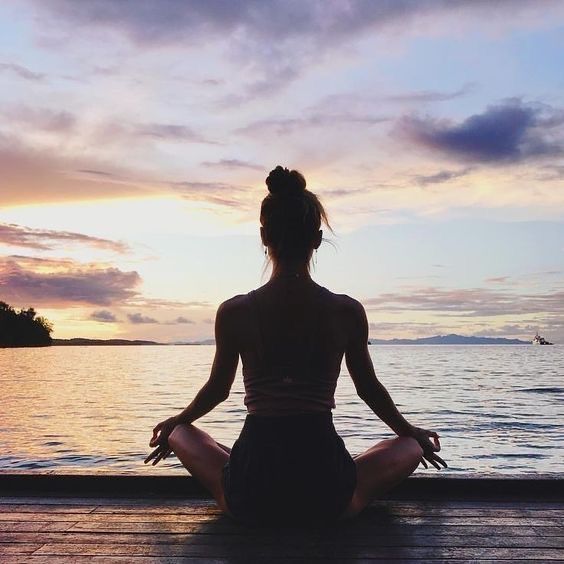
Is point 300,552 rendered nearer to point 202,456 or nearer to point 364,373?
point 202,456

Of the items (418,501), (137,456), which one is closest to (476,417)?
(137,456)

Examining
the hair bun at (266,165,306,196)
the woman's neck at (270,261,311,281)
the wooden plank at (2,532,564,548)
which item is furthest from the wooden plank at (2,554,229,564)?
the hair bun at (266,165,306,196)

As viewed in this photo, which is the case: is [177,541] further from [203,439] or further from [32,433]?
[32,433]

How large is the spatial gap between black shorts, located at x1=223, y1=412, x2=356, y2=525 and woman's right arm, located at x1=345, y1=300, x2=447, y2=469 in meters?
0.30

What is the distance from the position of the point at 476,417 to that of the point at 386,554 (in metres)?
18.6

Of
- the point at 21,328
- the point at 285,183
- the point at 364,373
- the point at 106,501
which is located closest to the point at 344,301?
the point at 364,373

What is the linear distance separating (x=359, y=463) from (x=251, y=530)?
67 centimetres

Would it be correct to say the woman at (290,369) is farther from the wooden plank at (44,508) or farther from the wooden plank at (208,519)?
the wooden plank at (44,508)

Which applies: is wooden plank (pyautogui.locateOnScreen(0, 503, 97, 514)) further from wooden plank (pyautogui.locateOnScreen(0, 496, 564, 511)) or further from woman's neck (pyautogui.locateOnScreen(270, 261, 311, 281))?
woman's neck (pyautogui.locateOnScreen(270, 261, 311, 281))

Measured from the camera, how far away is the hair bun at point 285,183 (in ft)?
12.1

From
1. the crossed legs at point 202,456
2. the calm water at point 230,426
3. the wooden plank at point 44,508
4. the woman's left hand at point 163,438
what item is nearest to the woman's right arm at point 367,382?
the crossed legs at point 202,456

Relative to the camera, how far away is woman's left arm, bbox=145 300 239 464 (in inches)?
151

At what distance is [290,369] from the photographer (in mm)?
3723

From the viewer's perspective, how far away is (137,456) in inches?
512
